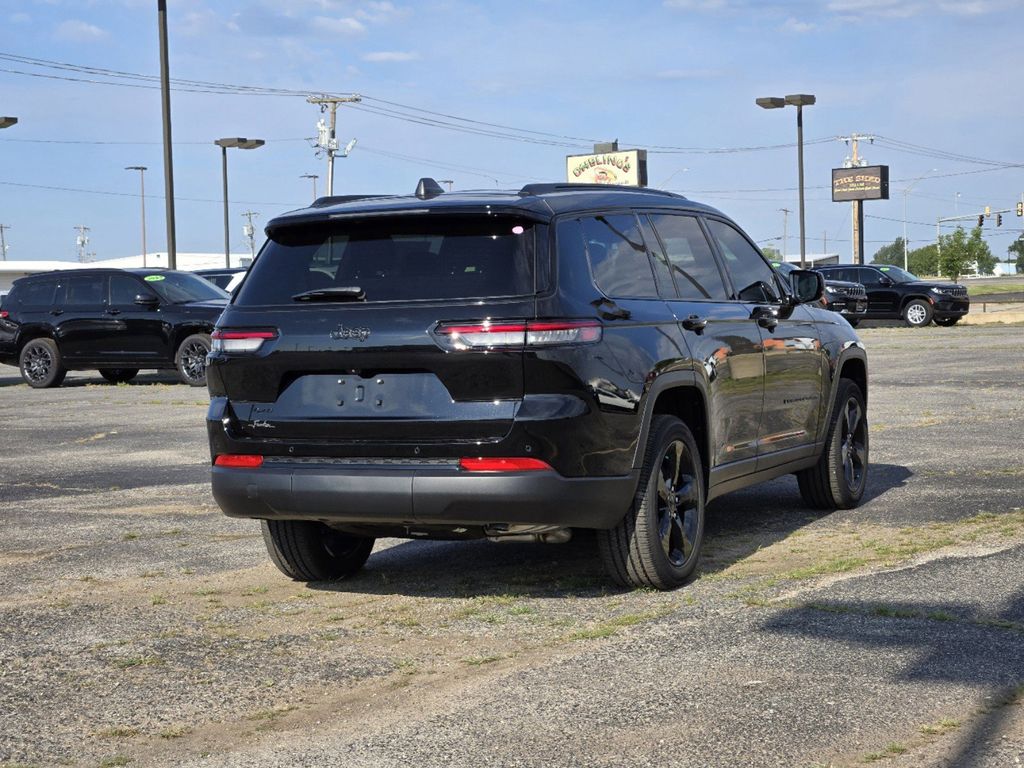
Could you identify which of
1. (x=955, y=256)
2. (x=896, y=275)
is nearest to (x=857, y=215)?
(x=955, y=256)

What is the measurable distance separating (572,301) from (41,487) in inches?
235

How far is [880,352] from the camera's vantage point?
2608cm

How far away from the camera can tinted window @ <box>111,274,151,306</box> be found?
870 inches

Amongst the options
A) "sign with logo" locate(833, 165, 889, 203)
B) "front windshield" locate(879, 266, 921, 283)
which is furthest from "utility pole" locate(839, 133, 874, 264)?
"front windshield" locate(879, 266, 921, 283)

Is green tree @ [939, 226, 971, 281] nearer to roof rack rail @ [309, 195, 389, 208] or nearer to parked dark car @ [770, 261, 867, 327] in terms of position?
parked dark car @ [770, 261, 867, 327]

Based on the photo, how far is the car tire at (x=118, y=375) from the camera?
2395 cm

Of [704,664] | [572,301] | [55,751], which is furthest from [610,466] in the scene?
[55,751]

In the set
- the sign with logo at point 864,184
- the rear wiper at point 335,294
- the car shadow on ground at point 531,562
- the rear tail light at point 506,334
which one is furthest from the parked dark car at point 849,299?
the sign with logo at point 864,184

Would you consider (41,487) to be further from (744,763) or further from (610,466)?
(744,763)

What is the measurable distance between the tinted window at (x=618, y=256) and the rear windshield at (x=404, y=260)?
386 millimetres

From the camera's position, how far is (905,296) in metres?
37.8

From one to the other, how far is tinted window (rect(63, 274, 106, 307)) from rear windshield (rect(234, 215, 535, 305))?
16715mm

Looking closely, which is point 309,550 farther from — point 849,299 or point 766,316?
point 849,299

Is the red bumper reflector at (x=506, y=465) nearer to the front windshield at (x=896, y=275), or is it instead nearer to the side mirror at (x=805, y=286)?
the side mirror at (x=805, y=286)
